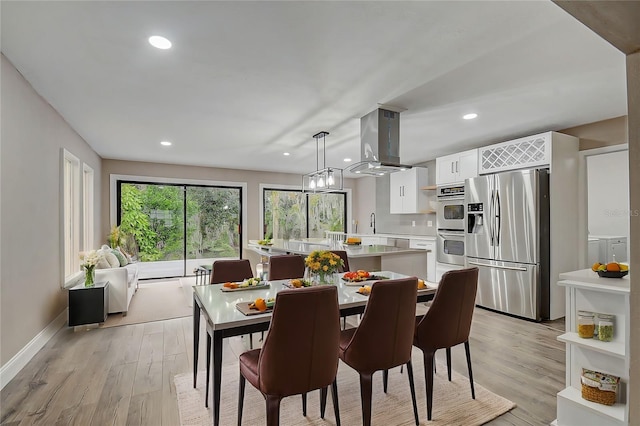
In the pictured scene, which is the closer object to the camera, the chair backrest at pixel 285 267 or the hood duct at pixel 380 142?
the chair backrest at pixel 285 267

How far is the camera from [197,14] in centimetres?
191

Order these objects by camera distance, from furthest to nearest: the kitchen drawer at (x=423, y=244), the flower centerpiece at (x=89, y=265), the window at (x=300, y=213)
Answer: the window at (x=300, y=213) → the kitchen drawer at (x=423, y=244) → the flower centerpiece at (x=89, y=265)

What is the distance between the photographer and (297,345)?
5.27ft

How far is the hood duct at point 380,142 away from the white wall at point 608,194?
3.19 meters

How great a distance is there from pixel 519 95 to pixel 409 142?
A: 1.99m

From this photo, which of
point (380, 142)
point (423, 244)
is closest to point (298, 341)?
point (380, 142)

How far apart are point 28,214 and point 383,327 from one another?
3.17m

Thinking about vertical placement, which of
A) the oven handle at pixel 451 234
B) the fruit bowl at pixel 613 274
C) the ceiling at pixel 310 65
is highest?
the ceiling at pixel 310 65

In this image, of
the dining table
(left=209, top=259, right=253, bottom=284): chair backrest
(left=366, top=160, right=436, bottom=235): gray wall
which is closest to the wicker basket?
the dining table

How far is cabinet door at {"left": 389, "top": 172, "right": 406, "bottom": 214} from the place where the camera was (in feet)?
22.6

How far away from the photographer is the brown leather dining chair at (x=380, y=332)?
1.84m

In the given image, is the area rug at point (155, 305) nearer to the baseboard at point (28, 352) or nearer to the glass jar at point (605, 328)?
the baseboard at point (28, 352)

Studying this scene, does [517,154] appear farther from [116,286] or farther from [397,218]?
[116,286]

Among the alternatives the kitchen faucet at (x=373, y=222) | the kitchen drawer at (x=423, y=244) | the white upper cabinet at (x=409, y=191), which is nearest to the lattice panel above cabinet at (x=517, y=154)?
the kitchen drawer at (x=423, y=244)
